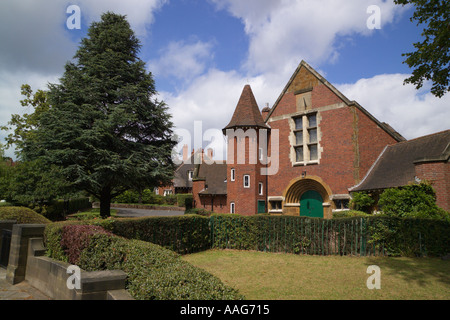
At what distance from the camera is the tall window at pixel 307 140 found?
70.7 feet

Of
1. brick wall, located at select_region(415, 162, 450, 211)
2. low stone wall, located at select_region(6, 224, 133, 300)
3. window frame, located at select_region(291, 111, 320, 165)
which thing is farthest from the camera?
window frame, located at select_region(291, 111, 320, 165)

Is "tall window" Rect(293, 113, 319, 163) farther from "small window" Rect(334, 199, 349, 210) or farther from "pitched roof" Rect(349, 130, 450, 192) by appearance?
"pitched roof" Rect(349, 130, 450, 192)

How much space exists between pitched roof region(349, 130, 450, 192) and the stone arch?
2298 mm

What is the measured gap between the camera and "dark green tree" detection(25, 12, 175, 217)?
1969 centimetres

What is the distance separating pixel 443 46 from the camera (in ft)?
28.8

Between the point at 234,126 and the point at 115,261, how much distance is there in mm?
20610

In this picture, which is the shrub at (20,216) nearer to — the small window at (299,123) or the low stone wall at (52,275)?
the low stone wall at (52,275)

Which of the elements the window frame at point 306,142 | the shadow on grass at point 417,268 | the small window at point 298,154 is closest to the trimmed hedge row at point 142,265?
the shadow on grass at point 417,268

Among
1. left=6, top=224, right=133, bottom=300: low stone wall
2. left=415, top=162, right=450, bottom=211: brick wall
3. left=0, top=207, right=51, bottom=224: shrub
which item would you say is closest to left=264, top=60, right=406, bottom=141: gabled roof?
left=415, top=162, right=450, bottom=211: brick wall

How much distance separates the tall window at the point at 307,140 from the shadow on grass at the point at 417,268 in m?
11.4

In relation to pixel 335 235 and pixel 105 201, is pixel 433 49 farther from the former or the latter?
pixel 105 201

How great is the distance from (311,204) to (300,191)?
139 centimetres

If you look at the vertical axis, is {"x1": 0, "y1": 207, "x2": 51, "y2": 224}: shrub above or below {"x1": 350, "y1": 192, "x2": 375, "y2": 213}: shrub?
below

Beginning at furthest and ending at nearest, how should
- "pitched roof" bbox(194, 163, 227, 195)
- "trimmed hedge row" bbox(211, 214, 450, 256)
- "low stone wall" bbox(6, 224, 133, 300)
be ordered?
"pitched roof" bbox(194, 163, 227, 195), "trimmed hedge row" bbox(211, 214, 450, 256), "low stone wall" bbox(6, 224, 133, 300)
